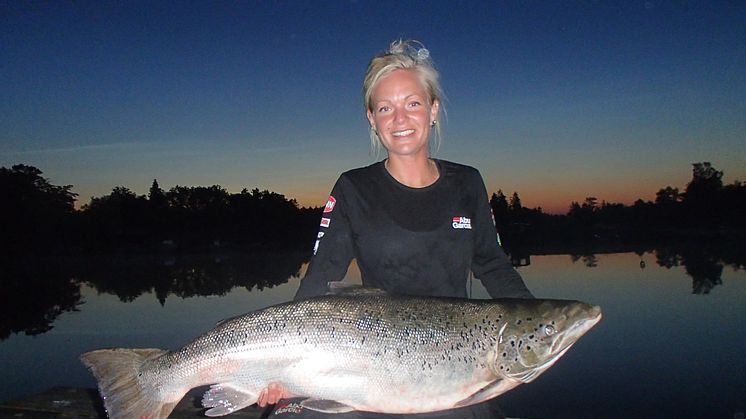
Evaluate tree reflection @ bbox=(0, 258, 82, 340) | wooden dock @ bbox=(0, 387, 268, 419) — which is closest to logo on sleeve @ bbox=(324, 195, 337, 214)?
wooden dock @ bbox=(0, 387, 268, 419)

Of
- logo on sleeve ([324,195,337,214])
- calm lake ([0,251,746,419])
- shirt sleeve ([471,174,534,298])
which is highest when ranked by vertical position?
logo on sleeve ([324,195,337,214])

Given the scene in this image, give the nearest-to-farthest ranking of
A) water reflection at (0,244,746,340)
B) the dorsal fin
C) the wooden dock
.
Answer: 1. the dorsal fin
2. the wooden dock
3. water reflection at (0,244,746,340)

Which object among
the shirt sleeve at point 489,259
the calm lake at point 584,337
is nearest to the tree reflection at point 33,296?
the calm lake at point 584,337

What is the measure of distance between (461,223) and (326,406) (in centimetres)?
157

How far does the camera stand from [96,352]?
336cm

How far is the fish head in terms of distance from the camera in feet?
10.6

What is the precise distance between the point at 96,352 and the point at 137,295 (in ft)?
127

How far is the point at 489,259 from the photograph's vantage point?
3893mm

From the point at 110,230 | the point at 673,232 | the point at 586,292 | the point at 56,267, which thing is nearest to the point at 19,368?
the point at 586,292

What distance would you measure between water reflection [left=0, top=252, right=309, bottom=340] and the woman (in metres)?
28.7

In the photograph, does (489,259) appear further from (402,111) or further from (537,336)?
(402,111)

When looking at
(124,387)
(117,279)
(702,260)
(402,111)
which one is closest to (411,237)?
(402,111)

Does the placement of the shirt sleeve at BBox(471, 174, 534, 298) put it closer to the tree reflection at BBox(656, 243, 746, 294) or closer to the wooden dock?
the wooden dock

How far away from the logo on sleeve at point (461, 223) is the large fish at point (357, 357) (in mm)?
652
